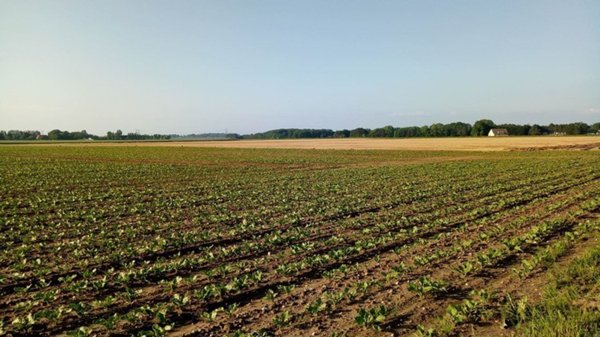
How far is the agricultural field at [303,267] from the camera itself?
5.86 metres

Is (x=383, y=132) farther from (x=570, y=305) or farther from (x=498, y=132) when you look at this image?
(x=570, y=305)

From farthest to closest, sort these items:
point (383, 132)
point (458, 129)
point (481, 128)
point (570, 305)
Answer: point (383, 132) < point (458, 129) < point (481, 128) < point (570, 305)

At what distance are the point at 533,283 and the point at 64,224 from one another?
14.7 metres

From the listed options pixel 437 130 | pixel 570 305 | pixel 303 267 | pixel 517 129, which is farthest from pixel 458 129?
pixel 570 305

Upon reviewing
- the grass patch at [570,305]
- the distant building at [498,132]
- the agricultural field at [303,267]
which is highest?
the distant building at [498,132]

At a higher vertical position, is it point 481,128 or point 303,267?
point 481,128

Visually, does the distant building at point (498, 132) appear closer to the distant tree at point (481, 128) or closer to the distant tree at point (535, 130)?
the distant tree at point (481, 128)

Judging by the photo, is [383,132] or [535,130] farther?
[383,132]

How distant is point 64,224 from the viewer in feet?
45.2

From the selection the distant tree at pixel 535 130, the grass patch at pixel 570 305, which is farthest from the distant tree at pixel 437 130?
the grass patch at pixel 570 305

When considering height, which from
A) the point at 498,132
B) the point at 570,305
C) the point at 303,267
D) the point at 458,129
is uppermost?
the point at 458,129

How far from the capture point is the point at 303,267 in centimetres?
851

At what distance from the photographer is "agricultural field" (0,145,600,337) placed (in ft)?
19.2

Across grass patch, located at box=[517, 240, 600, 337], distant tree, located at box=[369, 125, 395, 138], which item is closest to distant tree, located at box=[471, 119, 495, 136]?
distant tree, located at box=[369, 125, 395, 138]
